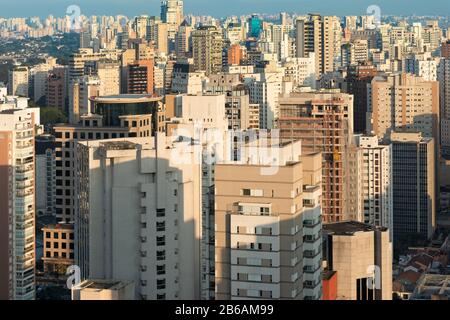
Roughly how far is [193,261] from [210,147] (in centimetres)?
139

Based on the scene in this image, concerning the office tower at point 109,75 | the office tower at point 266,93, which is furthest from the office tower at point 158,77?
the office tower at point 266,93

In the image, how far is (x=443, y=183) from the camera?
466 inches

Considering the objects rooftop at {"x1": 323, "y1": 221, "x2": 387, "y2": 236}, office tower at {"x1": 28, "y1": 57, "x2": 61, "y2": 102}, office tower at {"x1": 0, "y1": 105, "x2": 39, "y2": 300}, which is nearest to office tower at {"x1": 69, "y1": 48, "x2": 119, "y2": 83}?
office tower at {"x1": 28, "y1": 57, "x2": 61, "y2": 102}

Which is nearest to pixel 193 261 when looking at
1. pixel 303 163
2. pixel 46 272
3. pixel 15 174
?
pixel 303 163

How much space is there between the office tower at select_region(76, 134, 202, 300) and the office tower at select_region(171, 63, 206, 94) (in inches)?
306

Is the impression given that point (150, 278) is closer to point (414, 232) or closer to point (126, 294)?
point (126, 294)

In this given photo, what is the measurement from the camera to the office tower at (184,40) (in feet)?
61.1

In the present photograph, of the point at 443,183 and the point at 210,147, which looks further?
the point at 443,183

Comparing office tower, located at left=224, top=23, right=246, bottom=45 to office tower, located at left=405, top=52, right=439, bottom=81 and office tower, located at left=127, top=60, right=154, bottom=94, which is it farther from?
office tower, located at left=405, top=52, right=439, bottom=81

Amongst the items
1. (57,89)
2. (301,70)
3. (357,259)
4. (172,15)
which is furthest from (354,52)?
(357,259)

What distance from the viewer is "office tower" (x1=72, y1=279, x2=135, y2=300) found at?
3045mm

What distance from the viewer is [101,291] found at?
3053 mm

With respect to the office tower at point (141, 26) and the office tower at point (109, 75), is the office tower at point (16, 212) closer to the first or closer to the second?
the office tower at point (109, 75)

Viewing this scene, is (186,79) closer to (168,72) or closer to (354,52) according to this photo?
(168,72)
